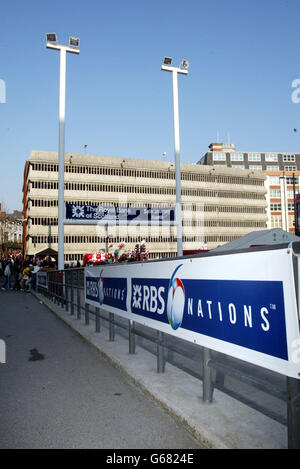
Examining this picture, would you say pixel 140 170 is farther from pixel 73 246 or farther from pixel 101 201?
pixel 73 246

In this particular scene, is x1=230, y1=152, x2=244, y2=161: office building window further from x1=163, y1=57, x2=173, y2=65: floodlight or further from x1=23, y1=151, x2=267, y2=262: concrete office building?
x1=163, y1=57, x2=173, y2=65: floodlight

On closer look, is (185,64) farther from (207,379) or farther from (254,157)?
(254,157)

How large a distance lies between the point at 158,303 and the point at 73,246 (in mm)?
71265

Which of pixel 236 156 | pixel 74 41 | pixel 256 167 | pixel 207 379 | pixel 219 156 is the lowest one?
pixel 207 379

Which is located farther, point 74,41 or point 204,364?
Answer: point 74,41

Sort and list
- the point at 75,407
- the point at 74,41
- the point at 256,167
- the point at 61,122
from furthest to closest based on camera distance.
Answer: the point at 256,167
the point at 74,41
the point at 61,122
the point at 75,407

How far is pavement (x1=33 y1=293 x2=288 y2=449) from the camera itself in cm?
308

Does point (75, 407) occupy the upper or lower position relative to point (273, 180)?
lower

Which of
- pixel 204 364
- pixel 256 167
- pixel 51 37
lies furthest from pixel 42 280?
pixel 256 167

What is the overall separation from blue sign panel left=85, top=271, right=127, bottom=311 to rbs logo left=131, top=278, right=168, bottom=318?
54cm

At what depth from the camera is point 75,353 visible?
677cm

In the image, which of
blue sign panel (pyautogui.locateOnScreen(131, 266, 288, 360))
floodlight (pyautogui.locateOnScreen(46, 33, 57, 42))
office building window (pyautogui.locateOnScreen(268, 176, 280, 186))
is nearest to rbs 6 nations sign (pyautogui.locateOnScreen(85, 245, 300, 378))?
blue sign panel (pyautogui.locateOnScreen(131, 266, 288, 360))

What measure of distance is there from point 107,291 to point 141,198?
77.0 metres

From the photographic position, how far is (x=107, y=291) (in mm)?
7246
